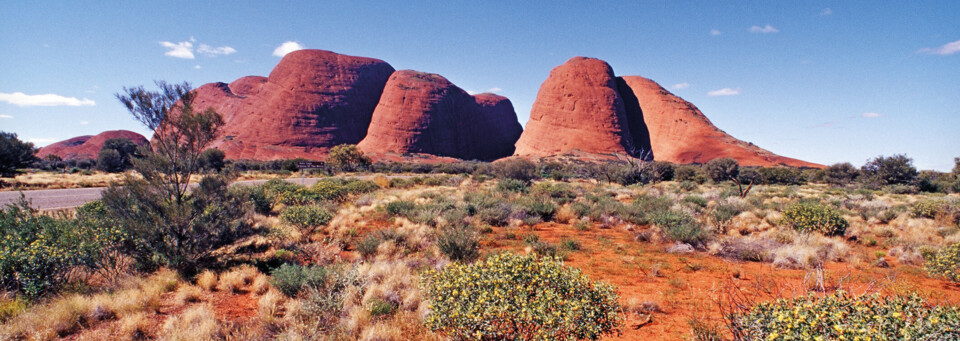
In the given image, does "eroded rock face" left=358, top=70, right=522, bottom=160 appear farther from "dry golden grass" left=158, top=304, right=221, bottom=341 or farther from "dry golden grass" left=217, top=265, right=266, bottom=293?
"dry golden grass" left=158, top=304, right=221, bottom=341

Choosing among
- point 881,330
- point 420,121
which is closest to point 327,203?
point 881,330

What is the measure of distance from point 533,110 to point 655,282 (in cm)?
7332

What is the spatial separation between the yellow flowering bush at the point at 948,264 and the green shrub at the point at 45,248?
46.1 ft

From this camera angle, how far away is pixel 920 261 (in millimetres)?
7812

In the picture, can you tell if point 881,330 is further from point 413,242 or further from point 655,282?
point 413,242

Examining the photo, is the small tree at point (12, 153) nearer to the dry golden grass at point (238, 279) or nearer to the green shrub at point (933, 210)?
the dry golden grass at point (238, 279)

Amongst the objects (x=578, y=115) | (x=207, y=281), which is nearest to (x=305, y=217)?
(x=207, y=281)

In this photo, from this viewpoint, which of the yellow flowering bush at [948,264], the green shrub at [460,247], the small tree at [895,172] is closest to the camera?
the yellow flowering bush at [948,264]

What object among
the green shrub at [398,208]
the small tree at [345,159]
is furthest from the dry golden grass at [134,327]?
the small tree at [345,159]

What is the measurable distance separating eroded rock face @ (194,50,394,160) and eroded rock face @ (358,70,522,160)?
459 centimetres

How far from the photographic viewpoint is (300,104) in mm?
73375

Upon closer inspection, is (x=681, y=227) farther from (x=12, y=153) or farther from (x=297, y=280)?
(x=12, y=153)

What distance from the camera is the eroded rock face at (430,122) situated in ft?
243

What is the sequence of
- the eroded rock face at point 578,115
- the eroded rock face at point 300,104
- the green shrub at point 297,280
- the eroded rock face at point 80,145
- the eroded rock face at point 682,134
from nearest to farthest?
the green shrub at point 297,280 < the eroded rock face at point 682,134 < the eroded rock face at point 300,104 < the eroded rock face at point 578,115 < the eroded rock face at point 80,145
